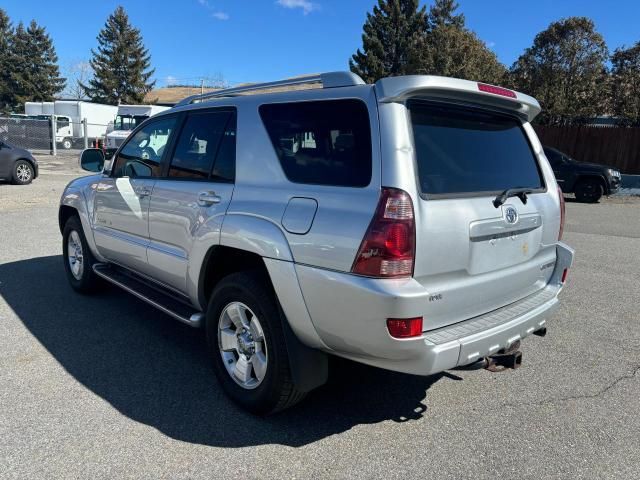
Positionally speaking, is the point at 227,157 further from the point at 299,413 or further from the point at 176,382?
the point at 299,413

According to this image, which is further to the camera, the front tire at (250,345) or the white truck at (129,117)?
the white truck at (129,117)

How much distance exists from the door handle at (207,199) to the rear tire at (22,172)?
14.0 metres

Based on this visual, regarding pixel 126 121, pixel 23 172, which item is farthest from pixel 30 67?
pixel 23 172

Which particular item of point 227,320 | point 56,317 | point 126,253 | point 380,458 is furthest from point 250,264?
point 56,317

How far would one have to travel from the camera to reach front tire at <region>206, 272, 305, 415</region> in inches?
118

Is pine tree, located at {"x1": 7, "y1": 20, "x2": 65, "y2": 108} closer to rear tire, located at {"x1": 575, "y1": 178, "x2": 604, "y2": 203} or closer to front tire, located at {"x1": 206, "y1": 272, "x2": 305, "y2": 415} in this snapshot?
rear tire, located at {"x1": 575, "y1": 178, "x2": 604, "y2": 203}

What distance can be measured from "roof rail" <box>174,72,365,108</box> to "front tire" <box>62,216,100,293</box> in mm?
2001

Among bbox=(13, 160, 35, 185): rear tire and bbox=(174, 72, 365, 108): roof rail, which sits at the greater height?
bbox=(174, 72, 365, 108): roof rail

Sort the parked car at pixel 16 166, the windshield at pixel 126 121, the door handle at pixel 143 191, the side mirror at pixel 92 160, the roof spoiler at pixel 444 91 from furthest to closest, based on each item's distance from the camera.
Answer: the windshield at pixel 126 121, the parked car at pixel 16 166, the side mirror at pixel 92 160, the door handle at pixel 143 191, the roof spoiler at pixel 444 91

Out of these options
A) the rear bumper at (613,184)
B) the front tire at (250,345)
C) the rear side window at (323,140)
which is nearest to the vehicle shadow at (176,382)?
the front tire at (250,345)

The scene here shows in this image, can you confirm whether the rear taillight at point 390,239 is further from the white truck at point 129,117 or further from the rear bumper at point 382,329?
the white truck at point 129,117

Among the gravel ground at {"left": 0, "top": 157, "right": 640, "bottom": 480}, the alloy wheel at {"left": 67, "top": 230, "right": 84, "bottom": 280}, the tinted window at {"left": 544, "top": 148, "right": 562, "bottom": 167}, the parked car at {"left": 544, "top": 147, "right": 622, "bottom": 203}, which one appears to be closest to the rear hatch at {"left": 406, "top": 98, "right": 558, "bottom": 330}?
the gravel ground at {"left": 0, "top": 157, "right": 640, "bottom": 480}

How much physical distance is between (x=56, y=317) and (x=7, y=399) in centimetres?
157

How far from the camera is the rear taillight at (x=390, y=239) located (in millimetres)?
2535
